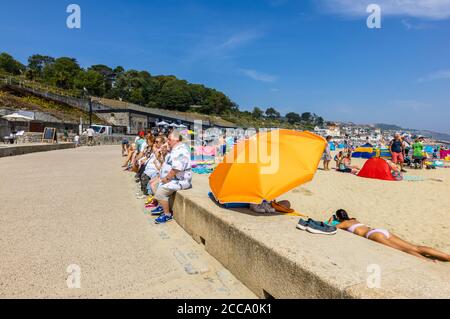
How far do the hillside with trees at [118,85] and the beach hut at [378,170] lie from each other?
186 ft

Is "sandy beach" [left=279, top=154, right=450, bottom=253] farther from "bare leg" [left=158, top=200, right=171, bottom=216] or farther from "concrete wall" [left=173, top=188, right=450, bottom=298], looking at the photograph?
"concrete wall" [left=173, top=188, right=450, bottom=298]

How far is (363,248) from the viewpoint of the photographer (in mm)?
2508

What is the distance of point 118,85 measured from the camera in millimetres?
102312

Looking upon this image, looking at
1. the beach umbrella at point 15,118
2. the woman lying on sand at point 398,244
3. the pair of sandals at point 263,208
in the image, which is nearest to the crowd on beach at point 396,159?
the woman lying on sand at point 398,244

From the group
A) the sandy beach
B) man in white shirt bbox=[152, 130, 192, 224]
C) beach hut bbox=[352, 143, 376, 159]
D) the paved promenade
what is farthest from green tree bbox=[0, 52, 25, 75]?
man in white shirt bbox=[152, 130, 192, 224]

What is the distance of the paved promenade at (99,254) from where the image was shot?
266 cm

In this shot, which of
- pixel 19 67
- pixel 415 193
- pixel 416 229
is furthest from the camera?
pixel 19 67

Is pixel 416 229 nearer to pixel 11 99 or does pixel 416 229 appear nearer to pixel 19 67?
pixel 11 99

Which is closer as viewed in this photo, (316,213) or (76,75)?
(316,213)

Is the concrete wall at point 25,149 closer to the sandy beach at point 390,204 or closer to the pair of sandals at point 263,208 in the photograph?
the sandy beach at point 390,204
